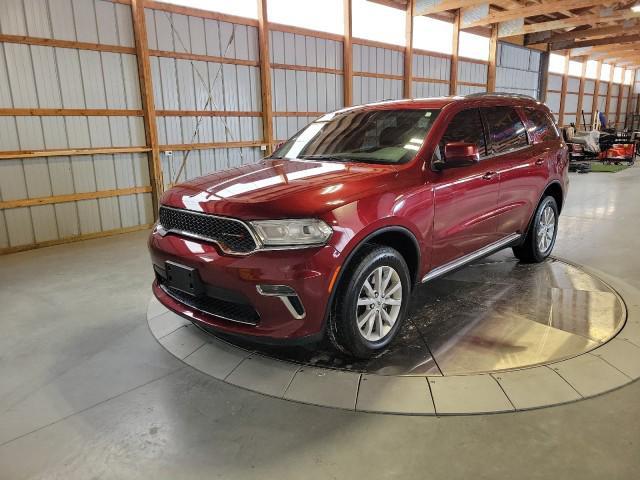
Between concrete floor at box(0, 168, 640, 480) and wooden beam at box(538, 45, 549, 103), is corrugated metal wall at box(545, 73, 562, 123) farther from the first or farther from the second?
concrete floor at box(0, 168, 640, 480)

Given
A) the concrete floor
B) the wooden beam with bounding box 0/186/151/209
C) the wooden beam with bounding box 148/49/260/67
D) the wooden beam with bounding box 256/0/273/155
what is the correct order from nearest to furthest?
the concrete floor, the wooden beam with bounding box 0/186/151/209, the wooden beam with bounding box 148/49/260/67, the wooden beam with bounding box 256/0/273/155

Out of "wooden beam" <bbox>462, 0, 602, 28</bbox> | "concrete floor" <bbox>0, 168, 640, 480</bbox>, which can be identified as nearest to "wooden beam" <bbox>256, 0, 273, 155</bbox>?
"concrete floor" <bbox>0, 168, 640, 480</bbox>

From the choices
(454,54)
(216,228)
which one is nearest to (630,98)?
(454,54)

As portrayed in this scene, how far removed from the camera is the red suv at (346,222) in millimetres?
2385

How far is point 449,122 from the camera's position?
3.23 metres

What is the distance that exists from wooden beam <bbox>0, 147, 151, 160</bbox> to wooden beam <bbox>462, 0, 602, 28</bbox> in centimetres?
991

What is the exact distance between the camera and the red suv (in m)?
2.38

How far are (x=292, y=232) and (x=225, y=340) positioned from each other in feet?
3.60

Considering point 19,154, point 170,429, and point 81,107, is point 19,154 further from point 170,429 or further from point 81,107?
point 170,429

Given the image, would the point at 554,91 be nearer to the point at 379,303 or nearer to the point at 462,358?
the point at 462,358

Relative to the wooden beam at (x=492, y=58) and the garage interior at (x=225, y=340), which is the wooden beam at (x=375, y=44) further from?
the wooden beam at (x=492, y=58)

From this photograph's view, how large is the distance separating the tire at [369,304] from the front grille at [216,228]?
0.59 m

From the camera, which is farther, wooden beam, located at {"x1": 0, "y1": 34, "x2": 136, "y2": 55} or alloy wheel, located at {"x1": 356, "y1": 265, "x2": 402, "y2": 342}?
wooden beam, located at {"x1": 0, "y1": 34, "x2": 136, "y2": 55}

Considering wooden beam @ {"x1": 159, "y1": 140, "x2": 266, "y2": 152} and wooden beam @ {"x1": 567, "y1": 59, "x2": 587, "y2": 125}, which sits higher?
wooden beam @ {"x1": 567, "y1": 59, "x2": 587, "y2": 125}
